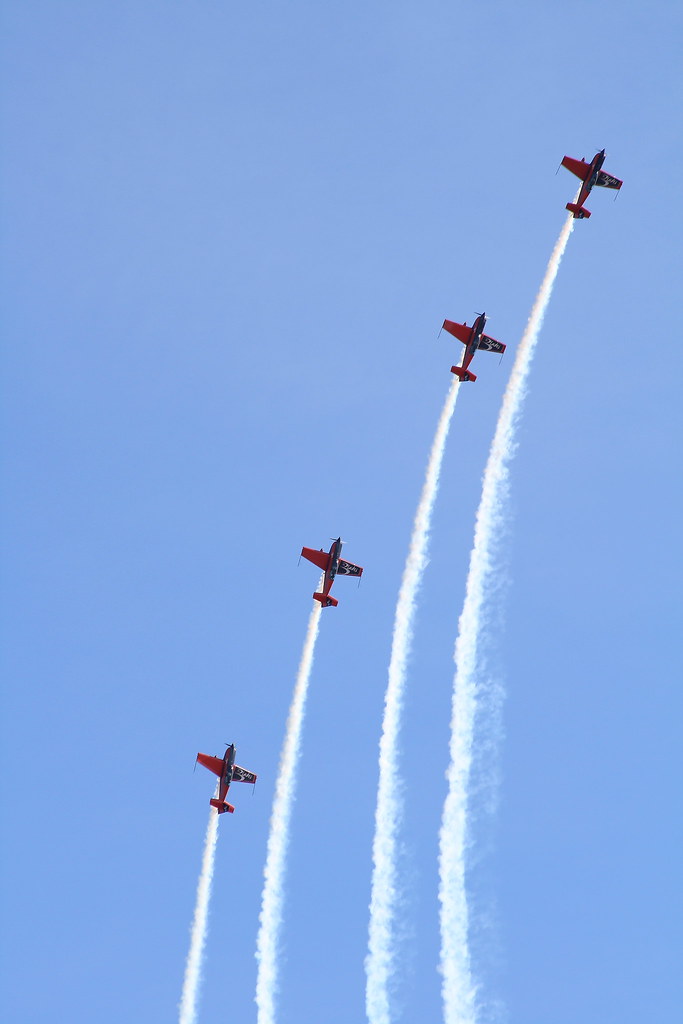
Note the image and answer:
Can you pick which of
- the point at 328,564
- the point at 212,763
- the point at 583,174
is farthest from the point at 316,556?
the point at 583,174

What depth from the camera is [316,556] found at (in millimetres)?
81750

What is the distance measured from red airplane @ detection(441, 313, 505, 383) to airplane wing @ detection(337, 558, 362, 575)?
567 inches

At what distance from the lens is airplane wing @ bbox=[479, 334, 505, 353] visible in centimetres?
8138

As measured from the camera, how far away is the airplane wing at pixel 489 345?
8138 centimetres

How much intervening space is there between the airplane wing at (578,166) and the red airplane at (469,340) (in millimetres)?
11421

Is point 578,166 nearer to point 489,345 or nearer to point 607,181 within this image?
point 607,181

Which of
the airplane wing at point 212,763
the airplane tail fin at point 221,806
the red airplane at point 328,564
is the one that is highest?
the red airplane at point 328,564

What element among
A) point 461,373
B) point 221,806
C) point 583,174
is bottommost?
point 221,806

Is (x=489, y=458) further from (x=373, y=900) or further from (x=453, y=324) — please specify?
(x=373, y=900)

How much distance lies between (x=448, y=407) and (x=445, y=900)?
31.6m

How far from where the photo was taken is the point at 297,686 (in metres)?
77.1

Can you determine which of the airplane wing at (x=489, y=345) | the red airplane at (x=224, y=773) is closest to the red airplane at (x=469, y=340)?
the airplane wing at (x=489, y=345)

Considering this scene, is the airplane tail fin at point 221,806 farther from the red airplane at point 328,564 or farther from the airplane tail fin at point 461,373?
the airplane tail fin at point 461,373

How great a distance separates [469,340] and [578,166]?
45.0 ft
